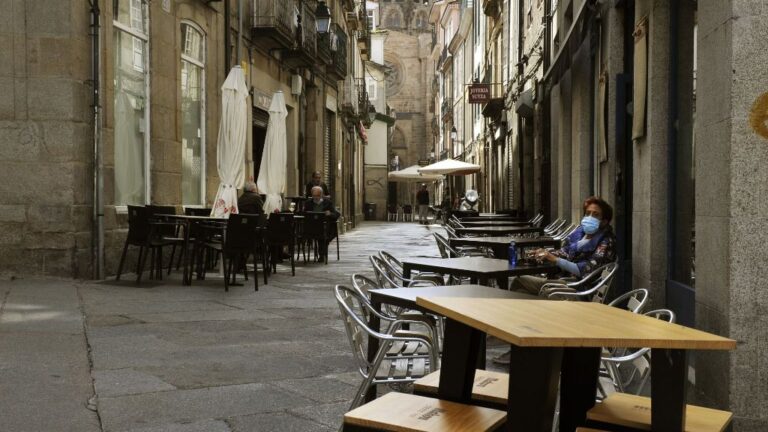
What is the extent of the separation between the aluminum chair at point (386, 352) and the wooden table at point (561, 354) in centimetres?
63

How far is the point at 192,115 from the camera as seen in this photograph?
591 inches

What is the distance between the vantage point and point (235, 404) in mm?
4992

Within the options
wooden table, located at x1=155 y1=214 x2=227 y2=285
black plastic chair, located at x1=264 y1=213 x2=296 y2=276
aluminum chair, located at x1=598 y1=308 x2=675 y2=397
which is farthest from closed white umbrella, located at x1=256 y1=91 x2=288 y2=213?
aluminum chair, located at x1=598 y1=308 x2=675 y2=397

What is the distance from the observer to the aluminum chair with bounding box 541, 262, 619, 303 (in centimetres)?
562

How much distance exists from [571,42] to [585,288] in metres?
7.55

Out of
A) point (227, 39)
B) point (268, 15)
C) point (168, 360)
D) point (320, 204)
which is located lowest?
point (168, 360)

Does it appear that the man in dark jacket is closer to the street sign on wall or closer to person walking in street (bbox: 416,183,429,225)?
the street sign on wall

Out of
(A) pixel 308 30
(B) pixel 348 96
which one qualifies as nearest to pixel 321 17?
(A) pixel 308 30

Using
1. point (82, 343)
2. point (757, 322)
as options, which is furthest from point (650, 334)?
point (82, 343)

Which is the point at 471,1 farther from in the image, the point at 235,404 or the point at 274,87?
the point at 235,404

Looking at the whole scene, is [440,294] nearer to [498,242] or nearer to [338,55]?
[498,242]

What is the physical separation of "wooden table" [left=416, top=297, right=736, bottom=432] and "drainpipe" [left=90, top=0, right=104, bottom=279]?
28.0 ft

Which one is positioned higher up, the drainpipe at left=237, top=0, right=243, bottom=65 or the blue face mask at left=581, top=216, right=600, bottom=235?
the drainpipe at left=237, top=0, right=243, bottom=65

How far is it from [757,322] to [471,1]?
39.8 metres
